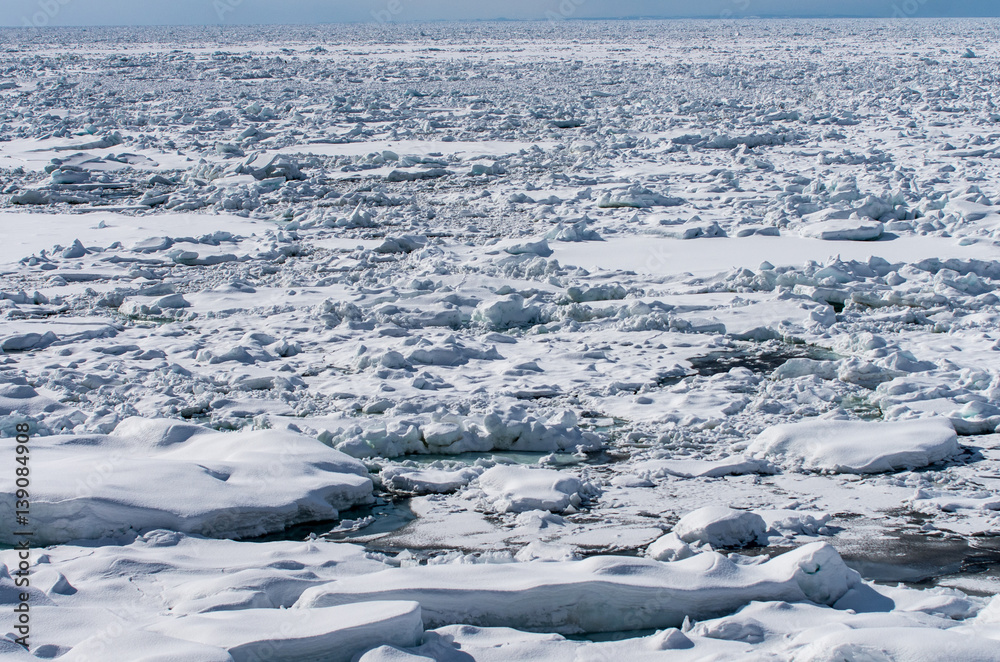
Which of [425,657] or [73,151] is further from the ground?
[73,151]

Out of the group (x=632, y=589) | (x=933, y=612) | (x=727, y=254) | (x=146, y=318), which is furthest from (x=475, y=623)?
(x=727, y=254)

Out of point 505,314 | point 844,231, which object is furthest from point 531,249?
point 844,231

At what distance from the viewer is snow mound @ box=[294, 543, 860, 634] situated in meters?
2.93

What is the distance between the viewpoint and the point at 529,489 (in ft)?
13.2

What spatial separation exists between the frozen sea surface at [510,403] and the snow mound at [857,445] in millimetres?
17

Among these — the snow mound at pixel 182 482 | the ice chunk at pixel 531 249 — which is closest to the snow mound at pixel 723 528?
the snow mound at pixel 182 482

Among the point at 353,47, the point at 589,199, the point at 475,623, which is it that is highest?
the point at 353,47

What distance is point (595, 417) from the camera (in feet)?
16.6

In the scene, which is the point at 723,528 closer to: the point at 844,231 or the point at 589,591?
the point at 589,591

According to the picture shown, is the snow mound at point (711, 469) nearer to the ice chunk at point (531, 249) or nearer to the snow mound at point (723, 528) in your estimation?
the snow mound at point (723, 528)

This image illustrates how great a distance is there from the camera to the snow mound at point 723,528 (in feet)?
11.6

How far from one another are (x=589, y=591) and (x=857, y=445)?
2.00m

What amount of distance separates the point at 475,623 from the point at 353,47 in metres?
50.3

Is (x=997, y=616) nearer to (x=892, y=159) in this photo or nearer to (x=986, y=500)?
(x=986, y=500)
